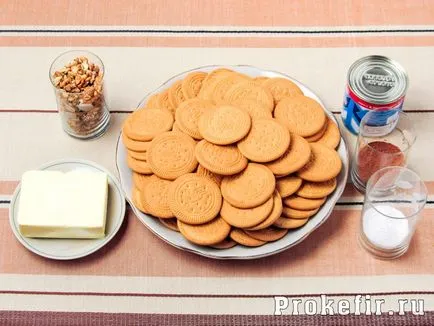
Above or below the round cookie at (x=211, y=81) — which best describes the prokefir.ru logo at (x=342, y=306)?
below

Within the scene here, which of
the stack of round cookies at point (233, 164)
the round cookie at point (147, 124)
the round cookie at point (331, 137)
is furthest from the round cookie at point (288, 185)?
the round cookie at point (147, 124)

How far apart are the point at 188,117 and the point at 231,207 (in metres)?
0.17

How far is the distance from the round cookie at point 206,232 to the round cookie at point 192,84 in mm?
235

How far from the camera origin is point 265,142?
1.30m

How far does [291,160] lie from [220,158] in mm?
107

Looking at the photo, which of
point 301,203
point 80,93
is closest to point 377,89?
point 301,203

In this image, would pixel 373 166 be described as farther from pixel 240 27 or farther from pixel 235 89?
pixel 240 27

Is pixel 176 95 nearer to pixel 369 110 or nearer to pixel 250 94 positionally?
pixel 250 94

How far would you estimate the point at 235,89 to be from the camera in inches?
54.9

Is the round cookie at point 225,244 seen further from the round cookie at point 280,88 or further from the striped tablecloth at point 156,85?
the round cookie at point 280,88

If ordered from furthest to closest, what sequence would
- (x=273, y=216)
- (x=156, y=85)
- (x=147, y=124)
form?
(x=156, y=85), (x=147, y=124), (x=273, y=216)

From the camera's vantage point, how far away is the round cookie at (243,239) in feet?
4.27

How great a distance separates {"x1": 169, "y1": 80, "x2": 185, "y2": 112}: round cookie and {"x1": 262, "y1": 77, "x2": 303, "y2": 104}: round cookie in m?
0.14

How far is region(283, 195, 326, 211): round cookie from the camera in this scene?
1.32m
